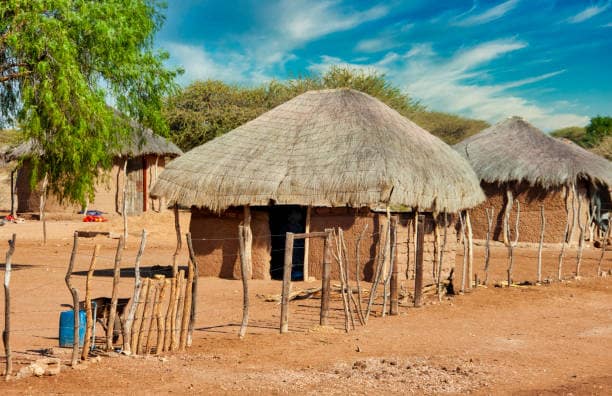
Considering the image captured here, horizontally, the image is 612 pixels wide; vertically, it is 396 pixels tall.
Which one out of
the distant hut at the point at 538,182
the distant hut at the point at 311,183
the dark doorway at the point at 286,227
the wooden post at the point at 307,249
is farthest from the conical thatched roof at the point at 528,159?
the wooden post at the point at 307,249

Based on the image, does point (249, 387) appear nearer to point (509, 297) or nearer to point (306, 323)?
point (306, 323)

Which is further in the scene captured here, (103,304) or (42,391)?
(103,304)

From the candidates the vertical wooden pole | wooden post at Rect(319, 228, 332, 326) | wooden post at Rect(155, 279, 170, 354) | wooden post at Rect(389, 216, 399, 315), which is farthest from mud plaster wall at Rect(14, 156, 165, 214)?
wooden post at Rect(155, 279, 170, 354)

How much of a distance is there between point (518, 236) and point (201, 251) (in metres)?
11.2

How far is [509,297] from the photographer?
13.0 meters

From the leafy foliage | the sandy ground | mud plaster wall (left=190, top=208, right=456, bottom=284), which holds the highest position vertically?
the leafy foliage

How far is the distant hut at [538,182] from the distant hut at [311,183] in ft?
19.8

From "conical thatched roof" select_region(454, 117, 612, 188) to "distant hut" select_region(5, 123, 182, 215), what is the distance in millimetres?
11042

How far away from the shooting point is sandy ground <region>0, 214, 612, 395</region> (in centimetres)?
672

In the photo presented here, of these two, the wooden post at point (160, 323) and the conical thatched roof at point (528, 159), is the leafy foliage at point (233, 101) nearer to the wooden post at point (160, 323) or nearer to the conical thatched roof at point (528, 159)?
the conical thatched roof at point (528, 159)

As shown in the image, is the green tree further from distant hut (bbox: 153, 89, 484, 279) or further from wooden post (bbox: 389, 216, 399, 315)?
wooden post (bbox: 389, 216, 399, 315)

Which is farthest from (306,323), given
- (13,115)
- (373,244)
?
(13,115)

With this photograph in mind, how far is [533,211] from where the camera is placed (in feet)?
72.1

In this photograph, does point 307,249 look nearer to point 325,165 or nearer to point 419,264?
point 325,165
